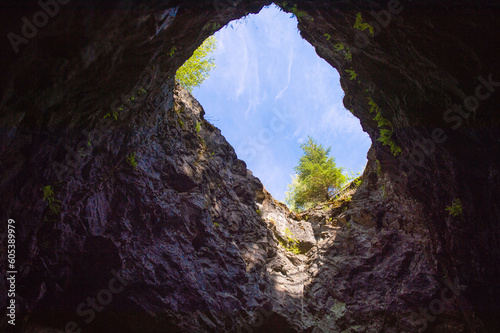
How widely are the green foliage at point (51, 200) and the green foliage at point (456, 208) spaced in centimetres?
995

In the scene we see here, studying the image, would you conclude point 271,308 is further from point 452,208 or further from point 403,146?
point 403,146

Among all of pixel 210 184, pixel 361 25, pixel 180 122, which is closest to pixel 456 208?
pixel 361 25

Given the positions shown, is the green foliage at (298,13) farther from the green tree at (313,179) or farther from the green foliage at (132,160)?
the green tree at (313,179)

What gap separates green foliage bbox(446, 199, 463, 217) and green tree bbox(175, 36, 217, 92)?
506 inches

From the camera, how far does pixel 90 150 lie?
22.6ft

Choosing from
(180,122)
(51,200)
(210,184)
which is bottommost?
(51,200)

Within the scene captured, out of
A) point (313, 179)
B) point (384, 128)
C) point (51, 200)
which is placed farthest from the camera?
point (313, 179)

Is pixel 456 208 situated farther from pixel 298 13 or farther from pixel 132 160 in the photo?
pixel 132 160

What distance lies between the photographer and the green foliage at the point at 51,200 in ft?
19.8

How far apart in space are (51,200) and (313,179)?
13470mm

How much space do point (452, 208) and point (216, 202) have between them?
26.0 feet

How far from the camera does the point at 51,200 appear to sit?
6.29 m

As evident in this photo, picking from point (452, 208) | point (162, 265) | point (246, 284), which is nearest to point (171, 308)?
point (162, 265)

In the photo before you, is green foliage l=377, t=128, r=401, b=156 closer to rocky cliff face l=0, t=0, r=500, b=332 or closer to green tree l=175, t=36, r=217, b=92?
rocky cliff face l=0, t=0, r=500, b=332
